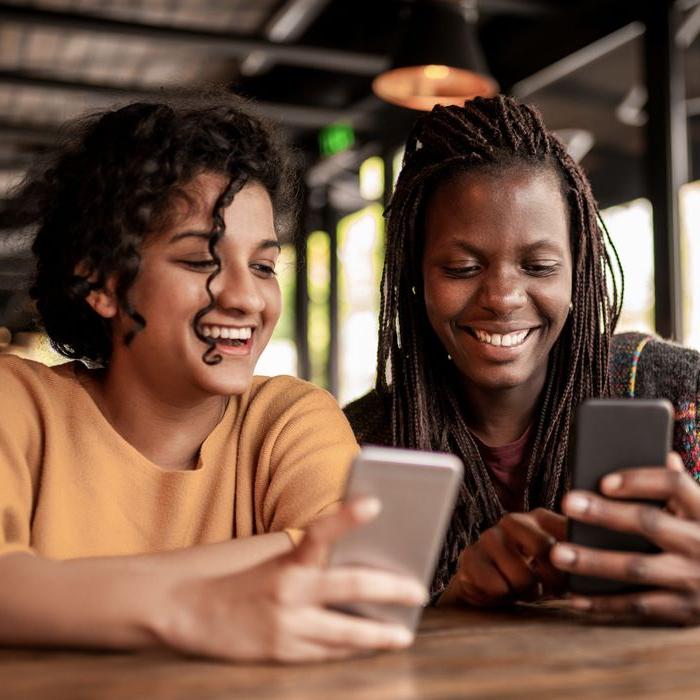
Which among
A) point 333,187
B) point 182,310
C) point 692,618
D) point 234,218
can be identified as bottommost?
point 692,618

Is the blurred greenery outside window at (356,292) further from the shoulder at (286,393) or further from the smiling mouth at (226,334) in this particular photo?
the smiling mouth at (226,334)

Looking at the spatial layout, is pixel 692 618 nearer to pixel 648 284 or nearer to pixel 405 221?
pixel 405 221

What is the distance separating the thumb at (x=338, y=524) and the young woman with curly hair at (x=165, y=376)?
0.85 ft

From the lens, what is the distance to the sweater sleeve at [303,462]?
4.45 feet

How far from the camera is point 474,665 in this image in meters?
0.91

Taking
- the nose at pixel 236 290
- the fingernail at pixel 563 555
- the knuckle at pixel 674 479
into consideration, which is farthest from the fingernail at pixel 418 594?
the nose at pixel 236 290

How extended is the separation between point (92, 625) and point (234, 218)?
711 mm

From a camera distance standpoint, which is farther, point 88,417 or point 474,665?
point 88,417

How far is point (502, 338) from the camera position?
1688 millimetres

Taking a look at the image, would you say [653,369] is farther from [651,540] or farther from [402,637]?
[402,637]

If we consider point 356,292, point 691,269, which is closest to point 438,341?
point 691,269

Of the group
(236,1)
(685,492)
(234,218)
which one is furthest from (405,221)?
(236,1)

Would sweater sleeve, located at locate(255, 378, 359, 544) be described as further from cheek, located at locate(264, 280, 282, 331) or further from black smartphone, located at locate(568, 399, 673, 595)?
black smartphone, located at locate(568, 399, 673, 595)

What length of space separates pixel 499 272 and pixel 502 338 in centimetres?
12
